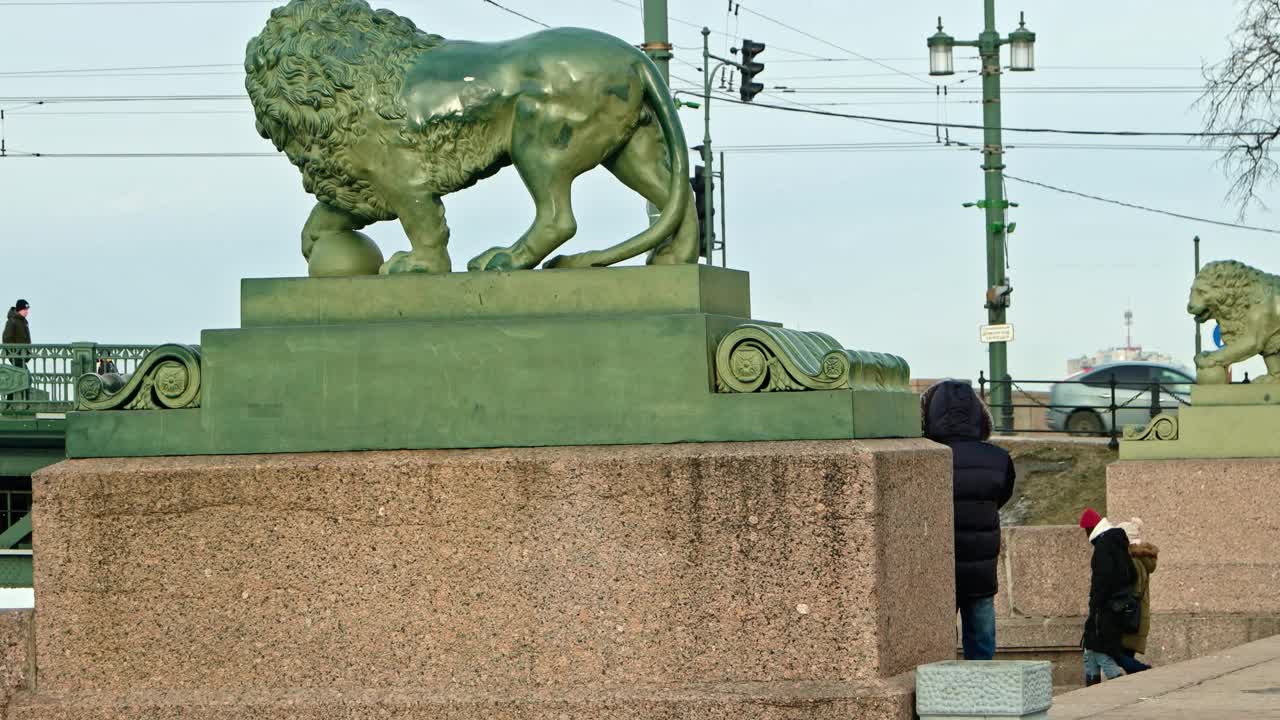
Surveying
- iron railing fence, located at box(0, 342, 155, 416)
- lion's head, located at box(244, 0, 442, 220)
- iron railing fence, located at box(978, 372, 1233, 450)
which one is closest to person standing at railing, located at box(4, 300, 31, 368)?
iron railing fence, located at box(0, 342, 155, 416)

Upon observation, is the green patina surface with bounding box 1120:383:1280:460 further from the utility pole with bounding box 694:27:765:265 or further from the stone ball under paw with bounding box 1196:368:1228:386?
the utility pole with bounding box 694:27:765:265

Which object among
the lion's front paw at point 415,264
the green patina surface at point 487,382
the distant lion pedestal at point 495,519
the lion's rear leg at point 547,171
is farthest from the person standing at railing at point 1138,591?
the lion's front paw at point 415,264

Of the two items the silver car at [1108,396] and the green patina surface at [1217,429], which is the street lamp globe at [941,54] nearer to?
the silver car at [1108,396]

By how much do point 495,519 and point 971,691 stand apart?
1.50 metres

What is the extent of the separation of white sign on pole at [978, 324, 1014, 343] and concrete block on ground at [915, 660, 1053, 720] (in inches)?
1099

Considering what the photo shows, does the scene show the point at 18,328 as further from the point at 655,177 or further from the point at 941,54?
the point at 655,177

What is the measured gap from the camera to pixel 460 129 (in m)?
6.86

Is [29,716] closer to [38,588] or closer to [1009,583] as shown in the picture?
[38,588]

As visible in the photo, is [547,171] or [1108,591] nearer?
[547,171]

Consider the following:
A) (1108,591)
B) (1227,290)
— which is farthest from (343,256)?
(1227,290)

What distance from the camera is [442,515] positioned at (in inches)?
252

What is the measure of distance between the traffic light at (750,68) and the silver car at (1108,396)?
6.83 m

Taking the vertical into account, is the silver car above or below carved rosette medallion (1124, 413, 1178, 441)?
above

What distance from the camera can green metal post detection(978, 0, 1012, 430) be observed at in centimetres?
3400
